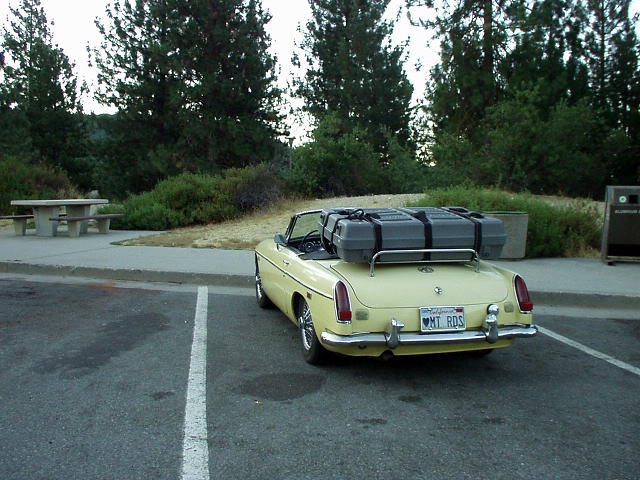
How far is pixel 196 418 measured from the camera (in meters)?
3.95

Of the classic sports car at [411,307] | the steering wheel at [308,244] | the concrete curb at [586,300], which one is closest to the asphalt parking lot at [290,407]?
the classic sports car at [411,307]

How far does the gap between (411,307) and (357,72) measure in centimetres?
3362

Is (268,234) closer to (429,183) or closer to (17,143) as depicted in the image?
(429,183)

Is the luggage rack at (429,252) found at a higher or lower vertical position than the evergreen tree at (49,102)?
lower

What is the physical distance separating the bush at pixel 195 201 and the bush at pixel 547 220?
633 centimetres

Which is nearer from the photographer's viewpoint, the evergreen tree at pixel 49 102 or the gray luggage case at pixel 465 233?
the gray luggage case at pixel 465 233

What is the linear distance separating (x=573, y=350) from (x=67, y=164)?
122 feet

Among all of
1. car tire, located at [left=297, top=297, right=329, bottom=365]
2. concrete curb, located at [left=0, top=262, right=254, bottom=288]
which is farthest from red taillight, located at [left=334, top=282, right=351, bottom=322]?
concrete curb, located at [left=0, top=262, right=254, bottom=288]

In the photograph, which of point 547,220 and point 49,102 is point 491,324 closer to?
point 547,220

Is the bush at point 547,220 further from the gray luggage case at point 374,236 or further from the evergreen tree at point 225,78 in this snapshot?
the evergreen tree at point 225,78

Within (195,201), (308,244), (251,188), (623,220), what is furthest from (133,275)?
(251,188)

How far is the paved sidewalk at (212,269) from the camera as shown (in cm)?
793

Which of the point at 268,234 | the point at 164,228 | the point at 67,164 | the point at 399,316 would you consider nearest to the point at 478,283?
the point at 399,316

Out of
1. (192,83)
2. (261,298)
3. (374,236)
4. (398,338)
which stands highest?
(192,83)
